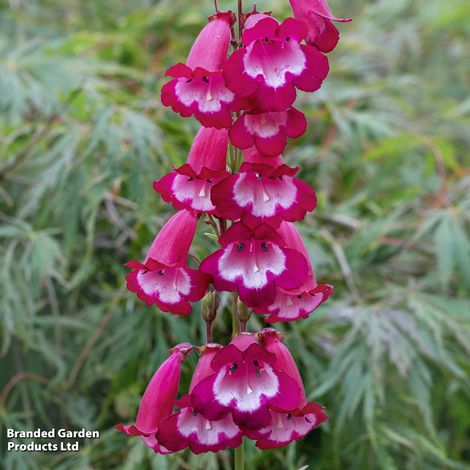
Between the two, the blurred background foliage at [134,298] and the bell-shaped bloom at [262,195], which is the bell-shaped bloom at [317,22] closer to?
the bell-shaped bloom at [262,195]

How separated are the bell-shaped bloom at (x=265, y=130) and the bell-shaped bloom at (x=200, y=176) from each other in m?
0.06

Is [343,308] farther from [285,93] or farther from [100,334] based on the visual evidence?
[285,93]

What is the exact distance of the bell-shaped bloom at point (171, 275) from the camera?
3.63ft

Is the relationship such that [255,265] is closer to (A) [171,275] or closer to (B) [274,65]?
(A) [171,275]

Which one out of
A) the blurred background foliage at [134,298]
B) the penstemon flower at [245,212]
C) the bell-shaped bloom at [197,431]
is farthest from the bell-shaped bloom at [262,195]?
the blurred background foliage at [134,298]

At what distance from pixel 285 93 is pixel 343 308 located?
1.04m

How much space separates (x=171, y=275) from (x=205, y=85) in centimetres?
28

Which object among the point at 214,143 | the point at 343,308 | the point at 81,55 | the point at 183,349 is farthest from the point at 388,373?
the point at 81,55

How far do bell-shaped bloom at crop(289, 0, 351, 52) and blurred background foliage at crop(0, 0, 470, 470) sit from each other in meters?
0.82

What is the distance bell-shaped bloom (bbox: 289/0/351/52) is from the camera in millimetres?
1087

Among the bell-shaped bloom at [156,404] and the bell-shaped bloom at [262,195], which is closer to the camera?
the bell-shaped bloom at [262,195]

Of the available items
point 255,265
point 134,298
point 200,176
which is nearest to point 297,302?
point 255,265

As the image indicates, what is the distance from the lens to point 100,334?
79.5 inches

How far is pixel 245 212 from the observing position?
3.46 feet
